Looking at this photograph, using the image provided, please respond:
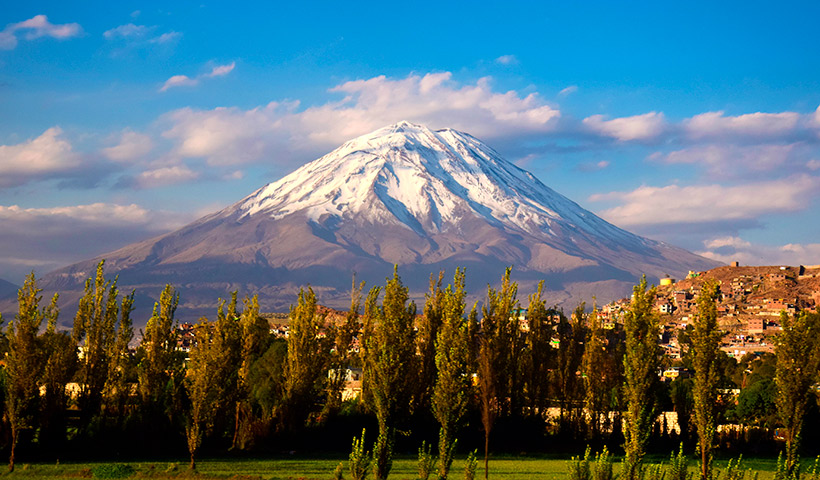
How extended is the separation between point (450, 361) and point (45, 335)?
78.3ft

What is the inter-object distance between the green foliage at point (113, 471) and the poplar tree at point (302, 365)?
428 inches

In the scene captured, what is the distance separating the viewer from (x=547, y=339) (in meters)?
51.4

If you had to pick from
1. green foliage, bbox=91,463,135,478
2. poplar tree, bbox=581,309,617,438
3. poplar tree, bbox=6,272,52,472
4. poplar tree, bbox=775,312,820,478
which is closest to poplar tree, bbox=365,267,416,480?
green foliage, bbox=91,463,135,478

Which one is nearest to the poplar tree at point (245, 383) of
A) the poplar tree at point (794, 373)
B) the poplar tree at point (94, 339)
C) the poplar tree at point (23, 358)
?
the poplar tree at point (94, 339)

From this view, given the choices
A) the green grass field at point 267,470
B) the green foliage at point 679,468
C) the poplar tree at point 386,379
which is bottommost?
the green grass field at point 267,470

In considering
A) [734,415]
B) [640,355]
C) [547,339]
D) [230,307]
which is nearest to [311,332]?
[230,307]

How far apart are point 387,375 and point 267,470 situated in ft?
30.3

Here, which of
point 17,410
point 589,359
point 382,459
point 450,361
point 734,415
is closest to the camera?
point 382,459

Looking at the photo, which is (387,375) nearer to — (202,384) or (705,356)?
(202,384)

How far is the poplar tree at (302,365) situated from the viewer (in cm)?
4128

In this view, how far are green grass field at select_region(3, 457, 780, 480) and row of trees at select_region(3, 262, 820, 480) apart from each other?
4.31 feet

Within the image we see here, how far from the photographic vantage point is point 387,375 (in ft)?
86.7

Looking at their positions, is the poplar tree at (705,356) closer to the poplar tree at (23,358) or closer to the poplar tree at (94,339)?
the poplar tree at (23,358)

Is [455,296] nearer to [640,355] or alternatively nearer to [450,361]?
[450,361]
